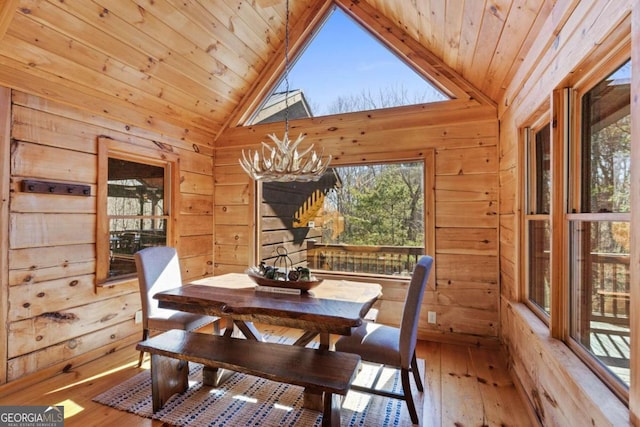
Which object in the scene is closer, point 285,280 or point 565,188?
point 565,188

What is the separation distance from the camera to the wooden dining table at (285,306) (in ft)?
5.92

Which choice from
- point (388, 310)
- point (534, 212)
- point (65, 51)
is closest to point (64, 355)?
point (65, 51)

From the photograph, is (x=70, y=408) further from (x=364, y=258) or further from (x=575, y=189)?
(x=575, y=189)

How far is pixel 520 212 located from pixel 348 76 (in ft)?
7.26

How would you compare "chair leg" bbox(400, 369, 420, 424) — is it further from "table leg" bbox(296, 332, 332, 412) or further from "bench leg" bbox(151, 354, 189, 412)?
"bench leg" bbox(151, 354, 189, 412)

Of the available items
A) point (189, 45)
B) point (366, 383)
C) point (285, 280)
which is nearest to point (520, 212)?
point (366, 383)

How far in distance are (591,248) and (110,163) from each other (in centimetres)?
370

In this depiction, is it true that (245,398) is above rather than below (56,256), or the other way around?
below

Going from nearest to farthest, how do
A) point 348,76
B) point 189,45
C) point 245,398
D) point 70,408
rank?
point 70,408 < point 245,398 < point 189,45 < point 348,76

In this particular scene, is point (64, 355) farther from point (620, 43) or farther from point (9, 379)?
point (620, 43)

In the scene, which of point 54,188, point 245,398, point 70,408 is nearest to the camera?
point 70,408

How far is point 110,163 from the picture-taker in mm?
3012

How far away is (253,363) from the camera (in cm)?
187

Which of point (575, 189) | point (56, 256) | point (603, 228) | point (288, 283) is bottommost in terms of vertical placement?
point (288, 283)
